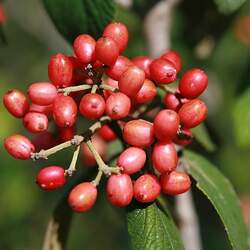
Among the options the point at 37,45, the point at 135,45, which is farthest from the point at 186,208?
the point at 37,45

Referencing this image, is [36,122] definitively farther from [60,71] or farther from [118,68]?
[118,68]

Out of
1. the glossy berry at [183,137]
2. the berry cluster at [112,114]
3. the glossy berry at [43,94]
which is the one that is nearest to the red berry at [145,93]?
the berry cluster at [112,114]

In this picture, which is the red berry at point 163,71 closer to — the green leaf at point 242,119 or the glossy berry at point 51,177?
the glossy berry at point 51,177

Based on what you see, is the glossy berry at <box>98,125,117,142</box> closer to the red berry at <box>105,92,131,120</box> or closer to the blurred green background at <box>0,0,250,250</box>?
the red berry at <box>105,92,131,120</box>

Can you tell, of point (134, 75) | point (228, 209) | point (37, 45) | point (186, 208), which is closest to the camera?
point (134, 75)

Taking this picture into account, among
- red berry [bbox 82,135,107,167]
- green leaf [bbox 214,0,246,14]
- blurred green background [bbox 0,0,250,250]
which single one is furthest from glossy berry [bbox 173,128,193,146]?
blurred green background [bbox 0,0,250,250]

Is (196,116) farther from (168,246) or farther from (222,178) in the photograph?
(222,178)
